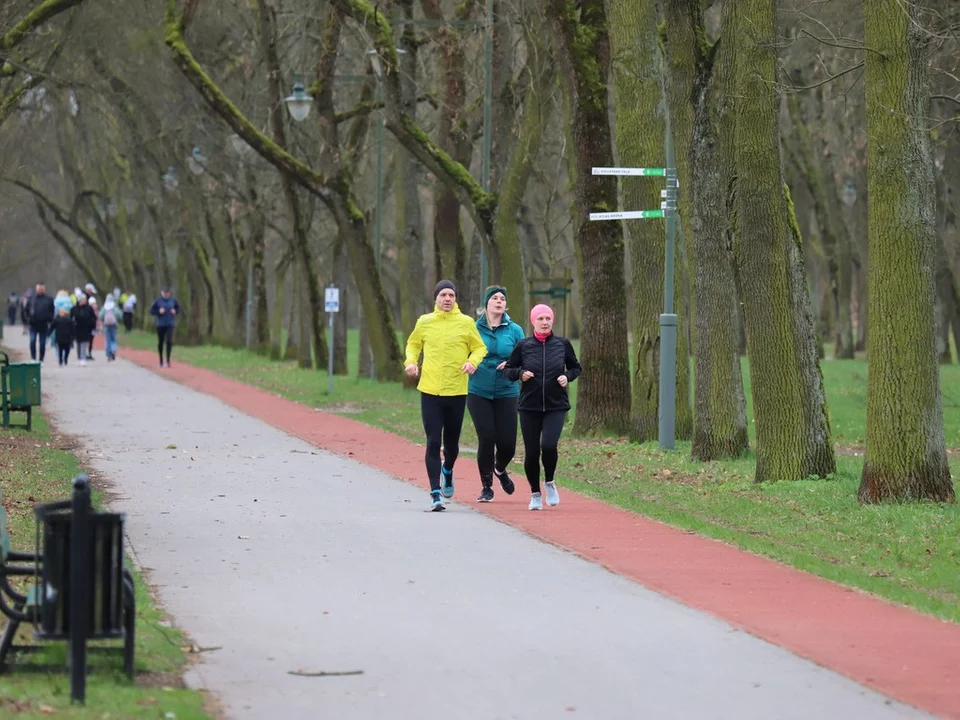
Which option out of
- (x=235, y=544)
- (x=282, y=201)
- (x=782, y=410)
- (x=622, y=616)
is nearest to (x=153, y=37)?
(x=282, y=201)

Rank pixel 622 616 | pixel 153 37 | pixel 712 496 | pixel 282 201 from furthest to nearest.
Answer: pixel 282 201 → pixel 153 37 → pixel 712 496 → pixel 622 616

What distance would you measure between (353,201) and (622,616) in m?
26.3

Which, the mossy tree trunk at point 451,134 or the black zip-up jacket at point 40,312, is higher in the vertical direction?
the mossy tree trunk at point 451,134

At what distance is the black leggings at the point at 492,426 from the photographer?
1541cm

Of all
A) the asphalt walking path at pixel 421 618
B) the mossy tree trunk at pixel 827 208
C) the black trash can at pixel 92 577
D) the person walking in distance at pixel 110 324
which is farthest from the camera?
the person walking in distance at pixel 110 324

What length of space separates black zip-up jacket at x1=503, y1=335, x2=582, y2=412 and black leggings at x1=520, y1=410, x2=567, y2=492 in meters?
0.08

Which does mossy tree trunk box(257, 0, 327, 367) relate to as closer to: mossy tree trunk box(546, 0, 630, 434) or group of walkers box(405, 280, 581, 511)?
mossy tree trunk box(546, 0, 630, 434)

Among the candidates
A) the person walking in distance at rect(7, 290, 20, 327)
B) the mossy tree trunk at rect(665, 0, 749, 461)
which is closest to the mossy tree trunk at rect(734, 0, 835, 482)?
the mossy tree trunk at rect(665, 0, 749, 461)

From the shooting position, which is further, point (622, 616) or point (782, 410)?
point (782, 410)

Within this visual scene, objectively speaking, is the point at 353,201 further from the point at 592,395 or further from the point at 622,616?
the point at 622,616

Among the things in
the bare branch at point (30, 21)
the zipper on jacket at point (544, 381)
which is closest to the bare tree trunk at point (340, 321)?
the bare branch at point (30, 21)

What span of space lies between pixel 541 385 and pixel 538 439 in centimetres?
47

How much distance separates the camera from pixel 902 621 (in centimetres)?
970

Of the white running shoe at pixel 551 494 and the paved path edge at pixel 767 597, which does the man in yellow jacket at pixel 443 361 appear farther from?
the white running shoe at pixel 551 494
